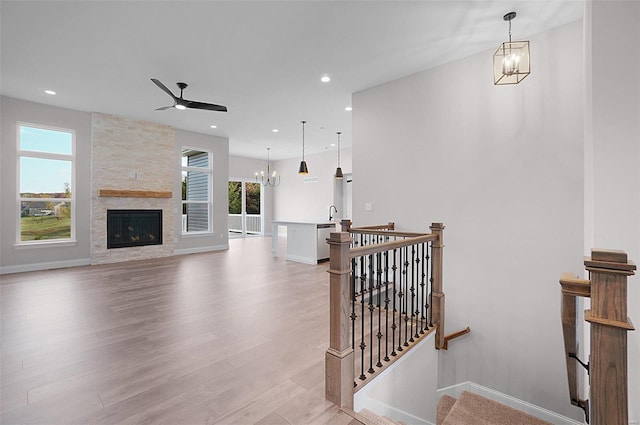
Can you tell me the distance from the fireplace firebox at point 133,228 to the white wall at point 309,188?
5201 millimetres

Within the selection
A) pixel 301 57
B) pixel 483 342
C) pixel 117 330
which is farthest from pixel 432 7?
pixel 117 330

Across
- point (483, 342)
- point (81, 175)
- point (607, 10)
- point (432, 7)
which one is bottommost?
point (483, 342)

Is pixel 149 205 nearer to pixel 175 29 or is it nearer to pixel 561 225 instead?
pixel 175 29

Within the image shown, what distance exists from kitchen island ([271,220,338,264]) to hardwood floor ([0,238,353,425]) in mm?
1750

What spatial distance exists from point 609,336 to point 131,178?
785 centimetres

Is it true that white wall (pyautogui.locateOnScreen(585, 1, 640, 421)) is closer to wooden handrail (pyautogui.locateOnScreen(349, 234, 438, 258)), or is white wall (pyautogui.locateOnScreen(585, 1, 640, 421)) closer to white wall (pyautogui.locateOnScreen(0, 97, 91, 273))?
wooden handrail (pyautogui.locateOnScreen(349, 234, 438, 258))

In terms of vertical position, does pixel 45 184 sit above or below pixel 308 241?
above

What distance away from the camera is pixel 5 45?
352 centimetres

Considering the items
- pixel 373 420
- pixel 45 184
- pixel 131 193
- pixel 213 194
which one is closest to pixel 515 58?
pixel 373 420

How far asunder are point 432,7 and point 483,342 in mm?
3812

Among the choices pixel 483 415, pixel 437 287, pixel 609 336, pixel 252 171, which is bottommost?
pixel 483 415

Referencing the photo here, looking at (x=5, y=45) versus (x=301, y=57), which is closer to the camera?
(x=5, y=45)

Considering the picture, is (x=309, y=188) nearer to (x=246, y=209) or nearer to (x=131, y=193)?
(x=246, y=209)

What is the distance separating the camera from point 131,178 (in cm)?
659
